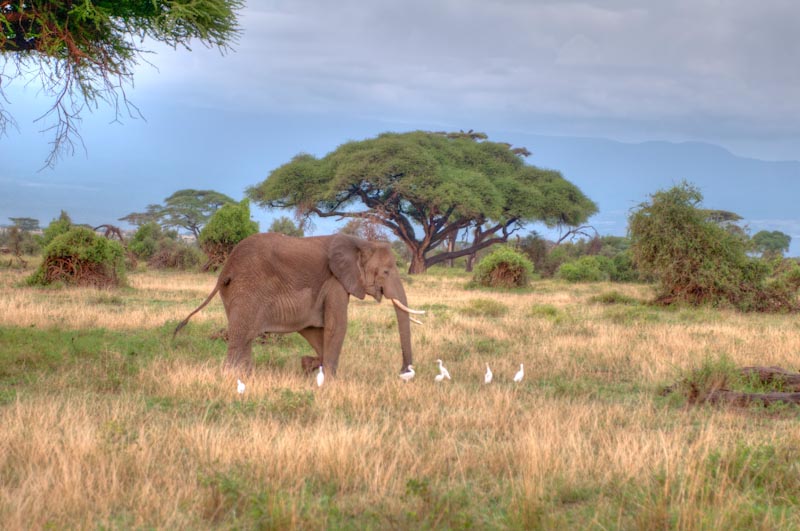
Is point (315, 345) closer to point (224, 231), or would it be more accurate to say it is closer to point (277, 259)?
point (277, 259)

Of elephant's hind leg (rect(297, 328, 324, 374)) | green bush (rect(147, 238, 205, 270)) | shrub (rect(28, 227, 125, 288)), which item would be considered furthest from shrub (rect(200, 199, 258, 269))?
elephant's hind leg (rect(297, 328, 324, 374))

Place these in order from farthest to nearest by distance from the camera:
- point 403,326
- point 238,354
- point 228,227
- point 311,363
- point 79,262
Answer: point 228,227, point 79,262, point 311,363, point 403,326, point 238,354

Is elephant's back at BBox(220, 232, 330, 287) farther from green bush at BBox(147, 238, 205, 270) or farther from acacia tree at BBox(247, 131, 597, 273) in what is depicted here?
acacia tree at BBox(247, 131, 597, 273)

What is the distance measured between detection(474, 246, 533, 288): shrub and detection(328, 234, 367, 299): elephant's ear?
59.0 feet

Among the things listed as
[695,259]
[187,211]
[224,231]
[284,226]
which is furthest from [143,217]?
[695,259]

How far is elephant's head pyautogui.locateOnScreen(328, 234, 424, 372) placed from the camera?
8734 mm

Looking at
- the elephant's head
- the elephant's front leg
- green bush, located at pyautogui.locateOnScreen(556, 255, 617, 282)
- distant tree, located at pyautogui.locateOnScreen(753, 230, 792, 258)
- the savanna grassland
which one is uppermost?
distant tree, located at pyautogui.locateOnScreen(753, 230, 792, 258)

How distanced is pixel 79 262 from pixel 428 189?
72.7 ft

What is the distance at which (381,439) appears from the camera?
5785 millimetres

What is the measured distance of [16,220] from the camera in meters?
55.4

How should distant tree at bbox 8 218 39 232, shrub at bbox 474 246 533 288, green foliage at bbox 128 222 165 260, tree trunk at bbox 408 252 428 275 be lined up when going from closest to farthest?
shrub at bbox 474 246 533 288
green foliage at bbox 128 222 165 260
tree trunk at bbox 408 252 428 275
distant tree at bbox 8 218 39 232

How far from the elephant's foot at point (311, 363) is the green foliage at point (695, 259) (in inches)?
534

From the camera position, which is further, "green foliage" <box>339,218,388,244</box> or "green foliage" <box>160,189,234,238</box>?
"green foliage" <box>160,189,234,238</box>

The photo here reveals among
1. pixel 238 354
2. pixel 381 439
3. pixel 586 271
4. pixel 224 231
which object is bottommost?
pixel 381 439
